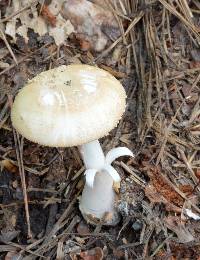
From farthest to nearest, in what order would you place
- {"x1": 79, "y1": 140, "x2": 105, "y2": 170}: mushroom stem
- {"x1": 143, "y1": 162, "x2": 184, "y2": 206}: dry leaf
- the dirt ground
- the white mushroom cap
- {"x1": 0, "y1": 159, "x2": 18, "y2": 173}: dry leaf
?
{"x1": 0, "y1": 159, "x2": 18, "y2": 173}: dry leaf → {"x1": 143, "y1": 162, "x2": 184, "y2": 206}: dry leaf → the dirt ground → {"x1": 79, "y1": 140, "x2": 105, "y2": 170}: mushroom stem → the white mushroom cap

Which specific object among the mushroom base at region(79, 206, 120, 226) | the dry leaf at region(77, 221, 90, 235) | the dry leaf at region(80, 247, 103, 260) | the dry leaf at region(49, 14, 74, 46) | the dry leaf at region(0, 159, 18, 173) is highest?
the dry leaf at region(49, 14, 74, 46)

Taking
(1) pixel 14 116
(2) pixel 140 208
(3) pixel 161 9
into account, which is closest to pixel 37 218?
(2) pixel 140 208

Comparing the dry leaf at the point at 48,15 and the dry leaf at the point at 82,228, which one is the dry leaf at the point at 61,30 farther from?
the dry leaf at the point at 82,228

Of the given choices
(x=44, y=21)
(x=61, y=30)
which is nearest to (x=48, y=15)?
(x=44, y=21)

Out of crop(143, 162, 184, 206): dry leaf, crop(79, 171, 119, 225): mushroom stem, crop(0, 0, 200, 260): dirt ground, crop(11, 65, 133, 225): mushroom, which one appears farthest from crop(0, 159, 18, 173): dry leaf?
crop(143, 162, 184, 206): dry leaf

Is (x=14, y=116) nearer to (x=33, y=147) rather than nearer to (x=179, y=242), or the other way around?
(x=33, y=147)

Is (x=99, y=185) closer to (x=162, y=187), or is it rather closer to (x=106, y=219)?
(x=106, y=219)

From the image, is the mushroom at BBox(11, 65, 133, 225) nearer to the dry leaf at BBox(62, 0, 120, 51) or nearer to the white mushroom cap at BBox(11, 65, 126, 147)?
the white mushroom cap at BBox(11, 65, 126, 147)

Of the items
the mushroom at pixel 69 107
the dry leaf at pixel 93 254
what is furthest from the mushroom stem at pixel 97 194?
the mushroom at pixel 69 107
